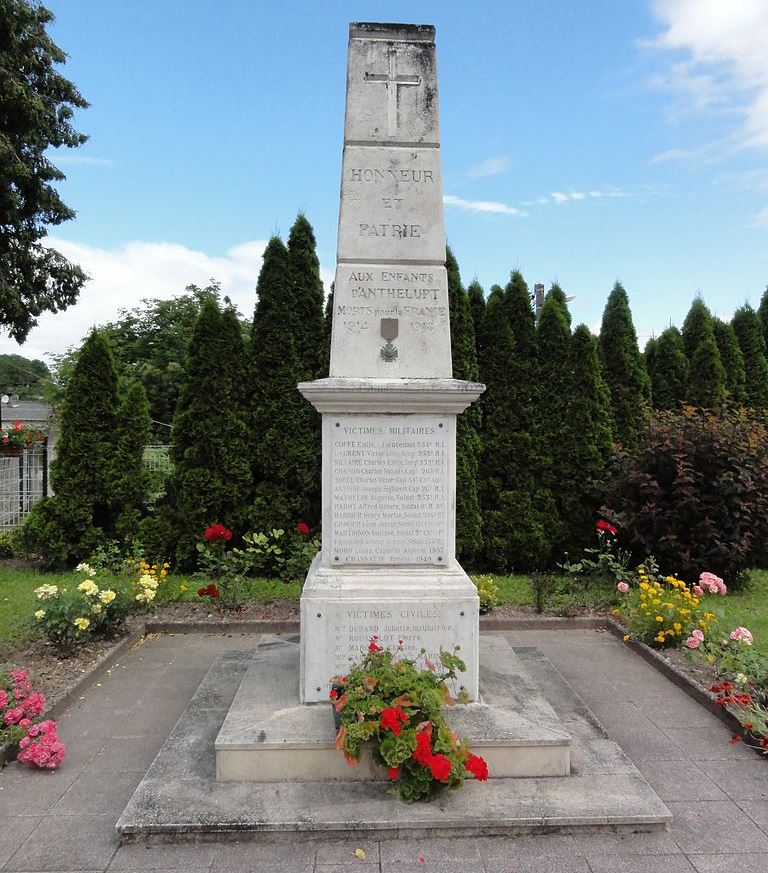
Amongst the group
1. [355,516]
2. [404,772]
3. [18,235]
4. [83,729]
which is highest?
[18,235]

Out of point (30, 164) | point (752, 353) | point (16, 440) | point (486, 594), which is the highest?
point (30, 164)

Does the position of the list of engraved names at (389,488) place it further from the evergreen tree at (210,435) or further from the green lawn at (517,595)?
the evergreen tree at (210,435)

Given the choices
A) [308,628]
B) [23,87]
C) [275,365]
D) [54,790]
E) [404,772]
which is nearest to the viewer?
[404,772]

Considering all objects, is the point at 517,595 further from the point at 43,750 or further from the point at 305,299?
the point at 43,750

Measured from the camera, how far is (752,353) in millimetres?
10711

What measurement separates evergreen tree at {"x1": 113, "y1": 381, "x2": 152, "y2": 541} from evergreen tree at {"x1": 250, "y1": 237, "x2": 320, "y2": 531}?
143 cm

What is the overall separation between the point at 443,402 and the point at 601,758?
2.04m

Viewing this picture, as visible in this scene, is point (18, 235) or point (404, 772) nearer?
point (404, 772)

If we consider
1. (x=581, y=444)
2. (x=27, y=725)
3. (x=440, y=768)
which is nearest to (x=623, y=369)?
(x=581, y=444)

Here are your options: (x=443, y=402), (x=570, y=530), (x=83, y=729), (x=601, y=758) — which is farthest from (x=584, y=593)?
(x=83, y=729)

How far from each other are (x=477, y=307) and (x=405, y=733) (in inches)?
249

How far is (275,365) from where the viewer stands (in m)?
7.82

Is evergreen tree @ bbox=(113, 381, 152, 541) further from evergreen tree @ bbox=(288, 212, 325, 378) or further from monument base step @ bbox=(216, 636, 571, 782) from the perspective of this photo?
monument base step @ bbox=(216, 636, 571, 782)

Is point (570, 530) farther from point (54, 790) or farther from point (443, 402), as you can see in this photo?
point (54, 790)
